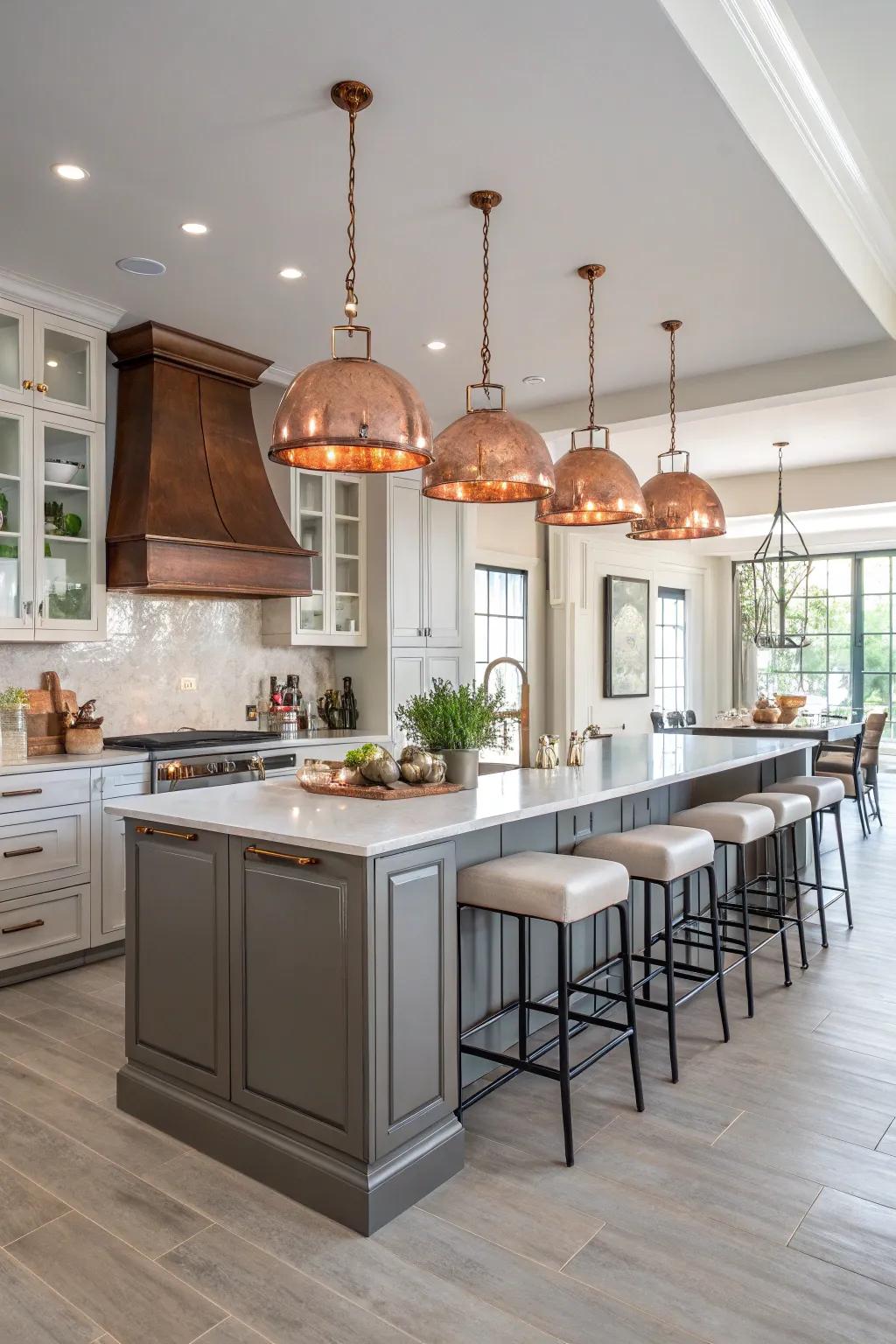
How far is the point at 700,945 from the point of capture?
3559mm

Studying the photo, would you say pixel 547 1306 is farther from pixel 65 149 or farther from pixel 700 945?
pixel 65 149

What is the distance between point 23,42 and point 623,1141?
343cm

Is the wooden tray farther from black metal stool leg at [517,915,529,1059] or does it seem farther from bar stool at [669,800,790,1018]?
bar stool at [669,800,790,1018]

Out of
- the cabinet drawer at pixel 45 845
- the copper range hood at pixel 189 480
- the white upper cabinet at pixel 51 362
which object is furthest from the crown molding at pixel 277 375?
the cabinet drawer at pixel 45 845

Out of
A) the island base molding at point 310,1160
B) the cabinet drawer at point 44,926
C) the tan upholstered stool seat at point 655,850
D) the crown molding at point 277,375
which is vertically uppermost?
the crown molding at point 277,375

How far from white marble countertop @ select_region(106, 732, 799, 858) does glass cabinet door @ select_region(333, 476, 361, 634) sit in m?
2.49

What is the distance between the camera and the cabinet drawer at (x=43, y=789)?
3.85m

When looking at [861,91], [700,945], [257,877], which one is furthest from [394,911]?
[861,91]

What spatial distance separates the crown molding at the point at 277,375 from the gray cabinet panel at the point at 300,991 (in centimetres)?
355

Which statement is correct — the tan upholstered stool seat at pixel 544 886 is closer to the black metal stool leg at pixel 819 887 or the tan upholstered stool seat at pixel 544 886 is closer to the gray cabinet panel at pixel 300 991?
the gray cabinet panel at pixel 300 991

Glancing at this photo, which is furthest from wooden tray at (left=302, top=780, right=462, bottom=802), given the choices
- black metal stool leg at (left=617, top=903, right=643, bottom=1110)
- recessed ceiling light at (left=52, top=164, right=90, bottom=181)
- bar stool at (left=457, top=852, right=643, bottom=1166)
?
recessed ceiling light at (left=52, top=164, right=90, bottom=181)

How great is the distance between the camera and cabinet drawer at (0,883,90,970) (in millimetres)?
3883

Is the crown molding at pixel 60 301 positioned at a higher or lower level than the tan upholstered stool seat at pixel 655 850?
higher

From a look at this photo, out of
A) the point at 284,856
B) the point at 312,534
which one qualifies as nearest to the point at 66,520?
the point at 312,534
